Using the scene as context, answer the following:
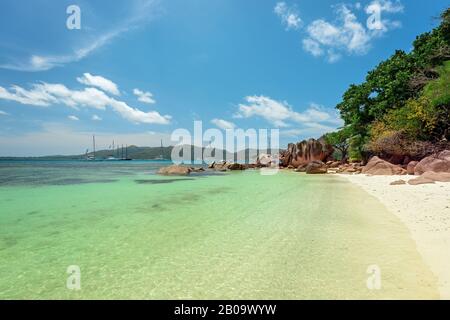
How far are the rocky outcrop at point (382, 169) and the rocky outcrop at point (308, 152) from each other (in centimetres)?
1489

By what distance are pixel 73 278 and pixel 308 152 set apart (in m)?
36.9

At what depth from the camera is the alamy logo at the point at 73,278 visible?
3.04 m

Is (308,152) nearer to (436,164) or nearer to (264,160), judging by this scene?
(264,160)

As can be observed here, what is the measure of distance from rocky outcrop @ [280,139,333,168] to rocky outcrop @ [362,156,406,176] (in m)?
14.9

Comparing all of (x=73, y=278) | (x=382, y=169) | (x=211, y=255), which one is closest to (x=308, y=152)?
(x=382, y=169)

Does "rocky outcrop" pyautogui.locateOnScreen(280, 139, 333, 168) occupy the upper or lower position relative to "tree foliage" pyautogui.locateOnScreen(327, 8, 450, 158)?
lower

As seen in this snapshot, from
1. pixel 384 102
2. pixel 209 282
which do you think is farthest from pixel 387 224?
pixel 384 102

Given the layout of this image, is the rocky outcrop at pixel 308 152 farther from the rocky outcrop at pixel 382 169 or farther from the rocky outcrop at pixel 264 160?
the rocky outcrop at pixel 382 169

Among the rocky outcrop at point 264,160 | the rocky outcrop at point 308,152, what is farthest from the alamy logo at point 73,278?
the rocky outcrop at point 264,160

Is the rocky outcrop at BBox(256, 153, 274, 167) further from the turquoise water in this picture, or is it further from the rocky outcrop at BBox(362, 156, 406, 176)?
the turquoise water

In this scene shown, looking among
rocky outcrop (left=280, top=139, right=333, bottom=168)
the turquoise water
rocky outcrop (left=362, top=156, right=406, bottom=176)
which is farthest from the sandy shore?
rocky outcrop (left=280, top=139, right=333, bottom=168)

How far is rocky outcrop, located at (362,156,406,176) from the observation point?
18.5 meters

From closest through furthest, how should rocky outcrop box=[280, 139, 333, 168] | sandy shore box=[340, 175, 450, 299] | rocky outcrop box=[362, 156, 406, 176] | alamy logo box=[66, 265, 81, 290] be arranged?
1. alamy logo box=[66, 265, 81, 290]
2. sandy shore box=[340, 175, 450, 299]
3. rocky outcrop box=[362, 156, 406, 176]
4. rocky outcrop box=[280, 139, 333, 168]
